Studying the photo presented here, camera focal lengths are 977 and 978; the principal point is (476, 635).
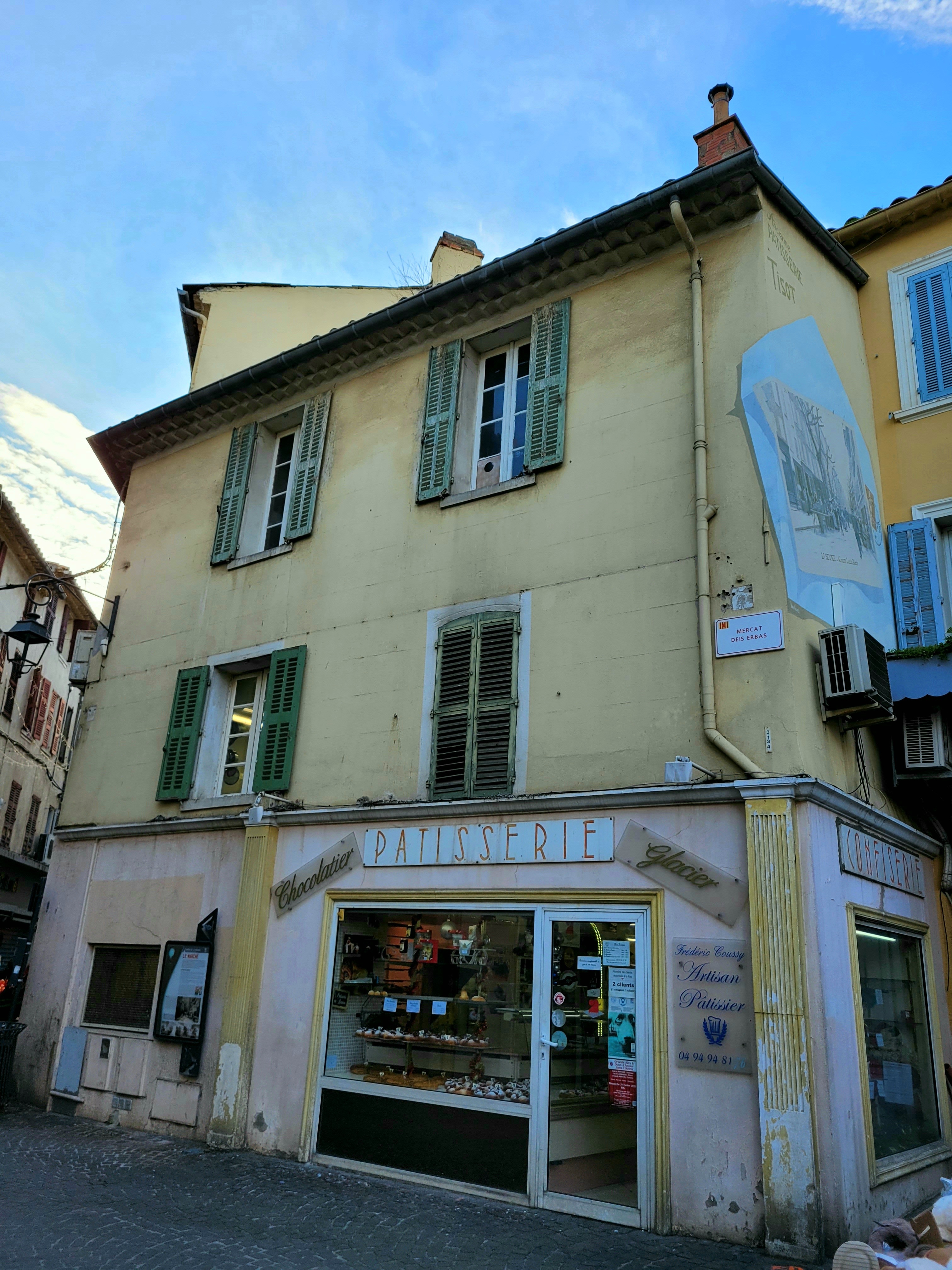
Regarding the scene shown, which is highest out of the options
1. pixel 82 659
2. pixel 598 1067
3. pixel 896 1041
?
pixel 82 659

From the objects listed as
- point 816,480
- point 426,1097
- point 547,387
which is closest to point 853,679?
point 816,480

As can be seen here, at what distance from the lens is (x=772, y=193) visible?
27.9 feet

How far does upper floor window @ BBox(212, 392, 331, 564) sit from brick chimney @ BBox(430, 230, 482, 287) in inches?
110

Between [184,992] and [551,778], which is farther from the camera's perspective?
[184,992]

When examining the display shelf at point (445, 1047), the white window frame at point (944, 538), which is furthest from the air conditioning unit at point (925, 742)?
the display shelf at point (445, 1047)

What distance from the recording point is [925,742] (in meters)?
8.13

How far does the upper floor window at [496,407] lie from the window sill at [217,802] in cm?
356

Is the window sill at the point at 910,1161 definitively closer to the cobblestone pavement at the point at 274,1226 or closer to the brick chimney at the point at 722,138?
the cobblestone pavement at the point at 274,1226

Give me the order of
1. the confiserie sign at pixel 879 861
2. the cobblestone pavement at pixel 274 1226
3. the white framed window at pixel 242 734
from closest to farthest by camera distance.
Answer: the cobblestone pavement at pixel 274 1226
the confiserie sign at pixel 879 861
the white framed window at pixel 242 734

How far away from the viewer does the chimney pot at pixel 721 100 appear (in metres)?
9.16

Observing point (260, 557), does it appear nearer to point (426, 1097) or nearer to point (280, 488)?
point (280, 488)

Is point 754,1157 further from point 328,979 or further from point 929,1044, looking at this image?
point 328,979

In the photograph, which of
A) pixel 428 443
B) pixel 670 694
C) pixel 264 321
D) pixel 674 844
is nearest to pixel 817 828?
pixel 674 844

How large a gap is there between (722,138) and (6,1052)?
11673 millimetres
